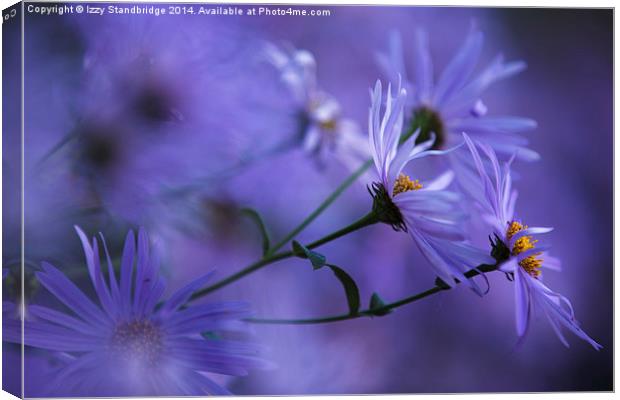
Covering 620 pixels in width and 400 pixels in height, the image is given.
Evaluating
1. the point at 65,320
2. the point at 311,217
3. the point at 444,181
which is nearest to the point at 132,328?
the point at 65,320

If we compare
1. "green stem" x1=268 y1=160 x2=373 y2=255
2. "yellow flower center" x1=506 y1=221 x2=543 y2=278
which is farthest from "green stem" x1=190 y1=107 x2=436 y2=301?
"yellow flower center" x1=506 y1=221 x2=543 y2=278

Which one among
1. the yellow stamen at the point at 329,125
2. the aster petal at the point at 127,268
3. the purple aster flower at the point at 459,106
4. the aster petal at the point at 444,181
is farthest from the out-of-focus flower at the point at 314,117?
the aster petal at the point at 127,268

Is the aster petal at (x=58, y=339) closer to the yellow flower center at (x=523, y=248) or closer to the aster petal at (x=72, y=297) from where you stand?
the aster petal at (x=72, y=297)

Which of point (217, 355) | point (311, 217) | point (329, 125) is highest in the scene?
point (329, 125)

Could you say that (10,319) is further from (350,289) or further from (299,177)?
(299,177)

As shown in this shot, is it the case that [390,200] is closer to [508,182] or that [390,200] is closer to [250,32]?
[508,182]

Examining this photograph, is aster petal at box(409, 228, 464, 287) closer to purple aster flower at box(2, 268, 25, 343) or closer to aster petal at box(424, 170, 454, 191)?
aster petal at box(424, 170, 454, 191)

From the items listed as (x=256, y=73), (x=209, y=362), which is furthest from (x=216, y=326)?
(x=256, y=73)

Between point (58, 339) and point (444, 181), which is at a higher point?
point (444, 181)

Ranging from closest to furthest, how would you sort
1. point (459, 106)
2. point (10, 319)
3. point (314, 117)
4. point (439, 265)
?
1. point (439, 265)
2. point (10, 319)
3. point (459, 106)
4. point (314, 117)
